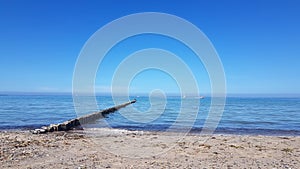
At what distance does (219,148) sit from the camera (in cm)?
1262

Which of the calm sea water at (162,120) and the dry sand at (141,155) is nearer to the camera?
the dry sand at (141,155)

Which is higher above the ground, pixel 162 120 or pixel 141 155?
pixel 141 155

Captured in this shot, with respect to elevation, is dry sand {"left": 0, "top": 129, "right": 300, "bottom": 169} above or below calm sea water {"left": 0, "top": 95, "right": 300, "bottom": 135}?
above

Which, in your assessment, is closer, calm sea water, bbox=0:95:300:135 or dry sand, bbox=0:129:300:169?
dry sand, bbox=0:129:300:169

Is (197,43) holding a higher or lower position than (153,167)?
higher

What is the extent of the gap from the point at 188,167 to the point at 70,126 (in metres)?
15.4

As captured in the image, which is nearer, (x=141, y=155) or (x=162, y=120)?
(x=141, y=155)

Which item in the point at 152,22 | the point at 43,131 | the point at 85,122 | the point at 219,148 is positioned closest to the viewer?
the point at 219,148

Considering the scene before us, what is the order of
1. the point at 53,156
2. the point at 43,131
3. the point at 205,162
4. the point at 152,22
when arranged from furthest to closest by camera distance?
1. the point at 43,131
2. the point at 152,22
3. the point at 53,156
4. the point at 205,162

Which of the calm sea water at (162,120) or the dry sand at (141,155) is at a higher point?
the dry sand at (141,155)

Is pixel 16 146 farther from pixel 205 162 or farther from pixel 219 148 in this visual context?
pixel 219 148

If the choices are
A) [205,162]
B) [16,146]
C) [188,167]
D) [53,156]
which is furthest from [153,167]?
[16,146]

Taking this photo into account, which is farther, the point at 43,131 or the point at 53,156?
the point at 43,131

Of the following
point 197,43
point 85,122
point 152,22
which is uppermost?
point 152,22
